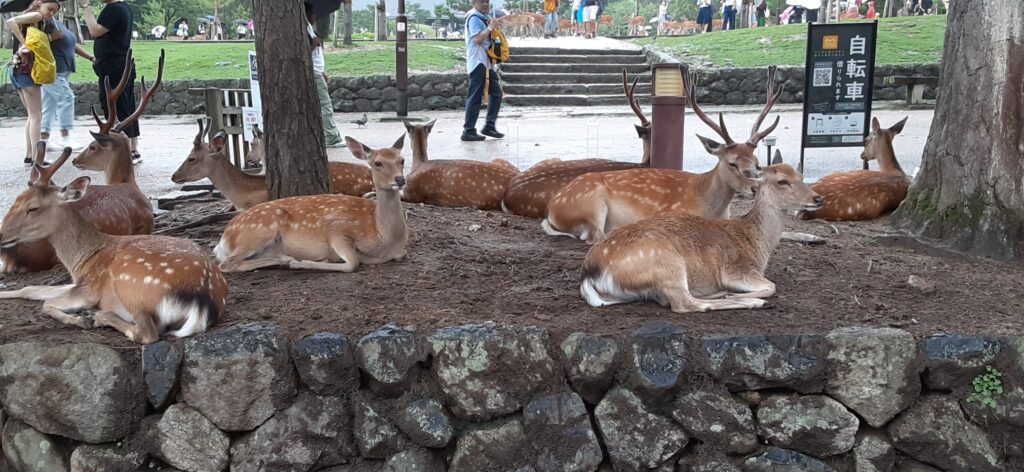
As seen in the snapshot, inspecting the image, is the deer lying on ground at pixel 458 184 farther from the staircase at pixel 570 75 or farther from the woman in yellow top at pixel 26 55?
the staircase at pixel 570 75

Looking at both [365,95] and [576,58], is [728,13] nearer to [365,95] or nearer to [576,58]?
[576,58]

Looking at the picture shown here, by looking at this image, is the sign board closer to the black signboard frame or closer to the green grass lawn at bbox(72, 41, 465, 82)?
the black signboard frame

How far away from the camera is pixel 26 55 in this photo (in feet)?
33.3

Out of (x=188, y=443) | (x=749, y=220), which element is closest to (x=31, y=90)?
(x=188, y=443)

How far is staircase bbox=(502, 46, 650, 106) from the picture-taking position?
21.5 meters

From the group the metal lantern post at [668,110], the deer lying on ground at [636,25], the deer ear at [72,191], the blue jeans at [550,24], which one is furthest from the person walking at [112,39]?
the deer lying on ground at [636,25]

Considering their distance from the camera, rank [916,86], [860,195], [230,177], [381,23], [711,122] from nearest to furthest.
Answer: [711,122] < [860,195] < [230,177] < [916,86] < [381,23]

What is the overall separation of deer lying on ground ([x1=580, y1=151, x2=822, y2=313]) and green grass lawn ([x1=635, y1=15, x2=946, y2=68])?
59.5 feet

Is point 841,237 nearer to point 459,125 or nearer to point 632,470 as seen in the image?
point 632,470

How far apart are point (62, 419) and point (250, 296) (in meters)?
1.09

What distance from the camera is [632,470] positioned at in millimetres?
4023

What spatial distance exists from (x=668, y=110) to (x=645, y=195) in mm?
1426

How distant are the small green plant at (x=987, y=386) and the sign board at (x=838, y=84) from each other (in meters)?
5.59

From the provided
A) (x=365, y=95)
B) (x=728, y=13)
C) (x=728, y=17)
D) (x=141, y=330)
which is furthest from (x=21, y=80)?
(x=728, y=17)
